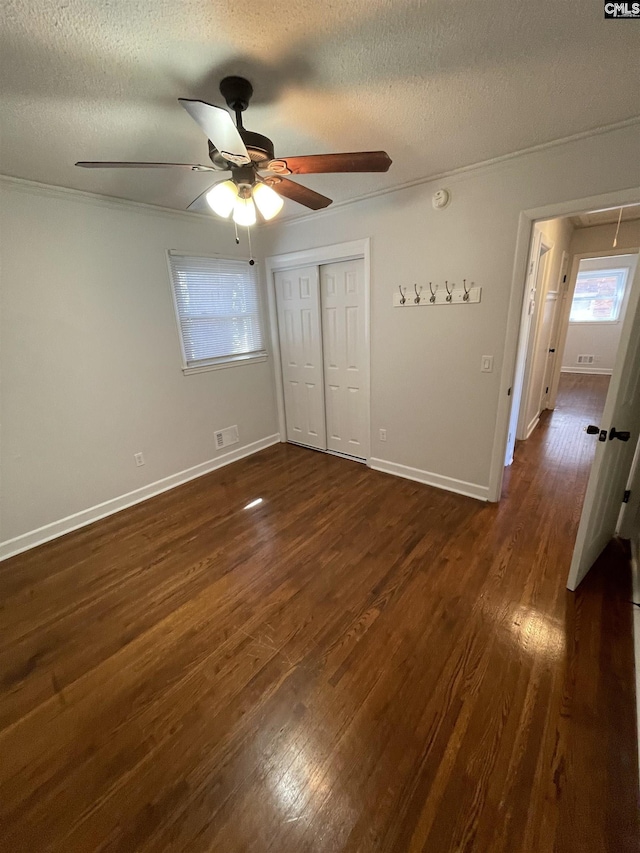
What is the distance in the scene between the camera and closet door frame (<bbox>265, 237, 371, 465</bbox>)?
301cm

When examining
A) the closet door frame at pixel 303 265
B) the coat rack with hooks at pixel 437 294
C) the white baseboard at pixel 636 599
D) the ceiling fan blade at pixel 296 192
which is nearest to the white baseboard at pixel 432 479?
the closet door frame at pixel 303 265

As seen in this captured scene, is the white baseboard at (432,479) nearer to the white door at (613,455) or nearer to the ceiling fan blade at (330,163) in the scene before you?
the white door at (613,455)

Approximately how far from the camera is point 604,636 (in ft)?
5.40

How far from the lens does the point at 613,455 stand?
71.2 inches

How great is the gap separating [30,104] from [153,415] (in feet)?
6.77

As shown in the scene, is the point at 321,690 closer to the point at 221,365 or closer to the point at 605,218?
the point at 221,365

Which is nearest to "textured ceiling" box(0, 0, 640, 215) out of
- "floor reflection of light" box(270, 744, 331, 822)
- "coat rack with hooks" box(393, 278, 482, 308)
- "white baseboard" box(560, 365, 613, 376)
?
"coat rack with hooks" box(393, 278, 482, 308)

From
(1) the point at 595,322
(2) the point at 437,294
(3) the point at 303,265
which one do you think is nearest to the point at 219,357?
(3) the point at 303,265

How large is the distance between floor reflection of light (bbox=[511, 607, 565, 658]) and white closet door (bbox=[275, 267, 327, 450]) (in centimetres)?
252

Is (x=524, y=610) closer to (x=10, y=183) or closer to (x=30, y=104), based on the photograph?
(x=30, y=104)

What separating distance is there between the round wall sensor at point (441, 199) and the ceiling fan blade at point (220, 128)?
1.64 metres

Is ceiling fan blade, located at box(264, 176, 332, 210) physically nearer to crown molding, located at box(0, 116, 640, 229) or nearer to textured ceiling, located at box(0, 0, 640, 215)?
textured ceiling, located at box(0, 0, 640, 215)

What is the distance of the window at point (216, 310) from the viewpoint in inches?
123

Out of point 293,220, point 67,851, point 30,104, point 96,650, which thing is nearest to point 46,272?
point 30,104
